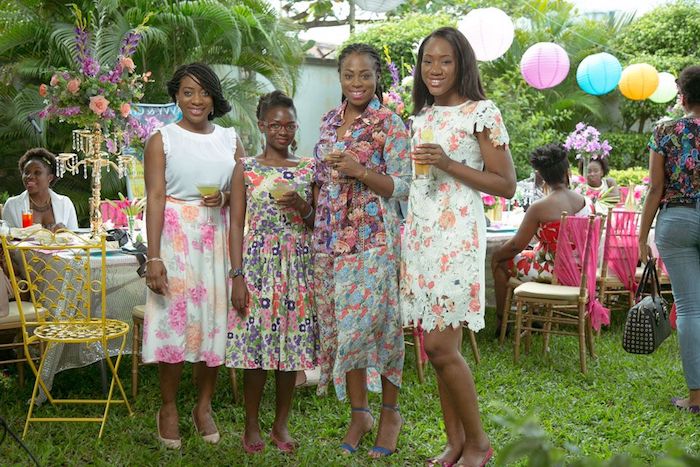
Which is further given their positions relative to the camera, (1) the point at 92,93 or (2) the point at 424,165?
(1) the point at 92,93

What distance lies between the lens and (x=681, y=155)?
4188 mm

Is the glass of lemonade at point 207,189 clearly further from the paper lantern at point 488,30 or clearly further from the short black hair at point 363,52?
the paper lantern at point 488,30

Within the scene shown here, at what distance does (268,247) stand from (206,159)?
18.2 inches

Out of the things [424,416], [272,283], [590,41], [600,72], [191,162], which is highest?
[590,41]

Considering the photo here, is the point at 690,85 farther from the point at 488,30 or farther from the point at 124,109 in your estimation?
the point at 488,30

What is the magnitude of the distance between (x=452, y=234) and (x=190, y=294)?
3.91 feet

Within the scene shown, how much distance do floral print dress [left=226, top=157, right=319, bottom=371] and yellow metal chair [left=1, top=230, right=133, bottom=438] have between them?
0.82 meters

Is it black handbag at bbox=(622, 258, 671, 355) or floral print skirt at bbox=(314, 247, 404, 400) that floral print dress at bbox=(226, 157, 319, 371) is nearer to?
floral print skirt at bbox=(314, 247, 404, 400)

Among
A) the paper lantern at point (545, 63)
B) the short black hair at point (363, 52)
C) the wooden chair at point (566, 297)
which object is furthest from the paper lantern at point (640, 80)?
the short black hair at point (363, 52)

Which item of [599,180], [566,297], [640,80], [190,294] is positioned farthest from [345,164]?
[640,80]

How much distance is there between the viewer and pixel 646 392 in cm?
482

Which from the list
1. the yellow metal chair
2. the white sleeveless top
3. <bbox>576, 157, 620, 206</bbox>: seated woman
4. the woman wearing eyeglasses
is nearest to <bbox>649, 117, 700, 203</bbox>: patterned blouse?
the woman wearing eyeglasses

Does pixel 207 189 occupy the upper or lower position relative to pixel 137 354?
upper

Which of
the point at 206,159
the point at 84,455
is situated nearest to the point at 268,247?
the point at 206,159
